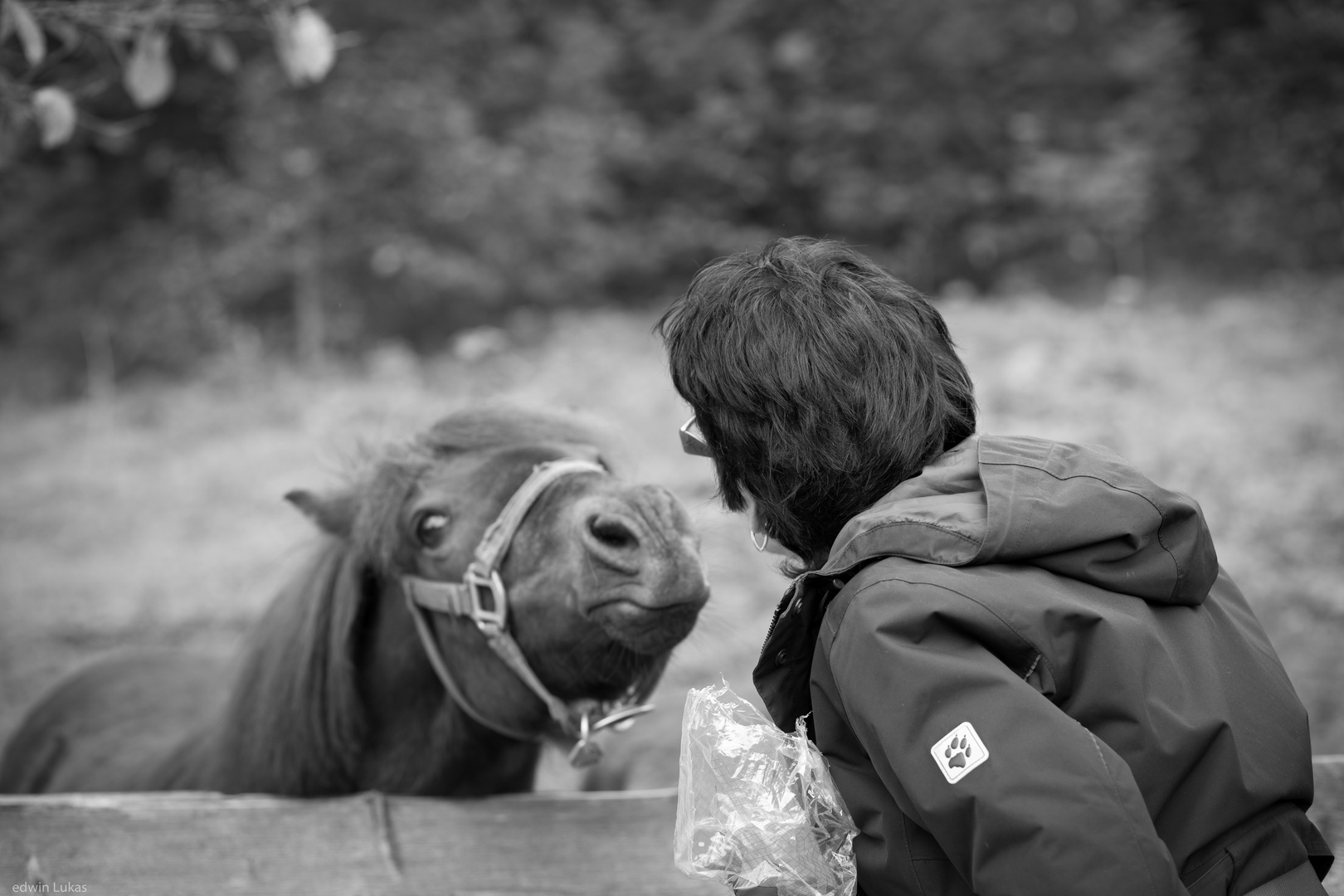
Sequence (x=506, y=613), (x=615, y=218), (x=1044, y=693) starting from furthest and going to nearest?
(x=615, y=218) < (x=506, y=613) < (x=1044, y=693)

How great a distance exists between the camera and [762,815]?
54.4 inches

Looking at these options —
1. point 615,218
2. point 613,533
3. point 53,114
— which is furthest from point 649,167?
point 613,533

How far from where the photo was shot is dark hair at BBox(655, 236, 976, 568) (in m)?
1.36

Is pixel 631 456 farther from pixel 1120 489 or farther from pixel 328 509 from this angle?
pixel 1120 489

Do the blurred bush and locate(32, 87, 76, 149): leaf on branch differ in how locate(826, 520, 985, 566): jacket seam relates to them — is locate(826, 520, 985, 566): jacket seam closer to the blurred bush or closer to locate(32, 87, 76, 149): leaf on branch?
locate(32, 87, 76, 149): leaf on branch

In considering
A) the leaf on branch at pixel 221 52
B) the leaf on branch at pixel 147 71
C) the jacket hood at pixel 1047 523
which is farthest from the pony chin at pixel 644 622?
the leaf on branch at pixel 221 52

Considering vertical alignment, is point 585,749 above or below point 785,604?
below

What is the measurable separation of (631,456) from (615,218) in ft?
48.8

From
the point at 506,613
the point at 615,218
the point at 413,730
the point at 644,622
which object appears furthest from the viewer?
the point at 615,218

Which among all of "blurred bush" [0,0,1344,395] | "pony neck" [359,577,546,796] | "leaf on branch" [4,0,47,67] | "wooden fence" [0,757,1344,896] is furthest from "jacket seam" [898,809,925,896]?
"blurred bush" [0,0,1344,395]

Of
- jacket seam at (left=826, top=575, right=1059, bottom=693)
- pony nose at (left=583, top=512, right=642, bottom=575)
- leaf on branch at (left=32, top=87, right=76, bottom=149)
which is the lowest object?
pony nose at (left=583, top=512, right=642, bottom=575)

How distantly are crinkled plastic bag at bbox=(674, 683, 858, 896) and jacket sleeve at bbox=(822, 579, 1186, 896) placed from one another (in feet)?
0.63

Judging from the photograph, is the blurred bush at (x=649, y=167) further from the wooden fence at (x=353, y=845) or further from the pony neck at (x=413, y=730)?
the wooden fence at (x=353, y=845)

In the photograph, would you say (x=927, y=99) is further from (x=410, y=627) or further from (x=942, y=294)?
(x=410, y=627)
